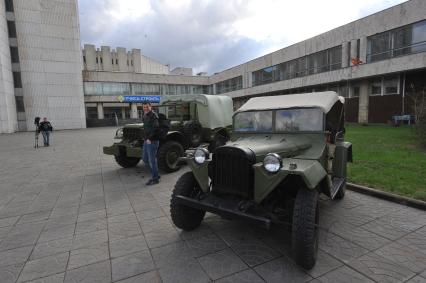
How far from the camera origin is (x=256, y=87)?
38250 millimetres

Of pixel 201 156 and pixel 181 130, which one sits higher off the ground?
pixel 181 130

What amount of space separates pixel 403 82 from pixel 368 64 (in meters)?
3.04

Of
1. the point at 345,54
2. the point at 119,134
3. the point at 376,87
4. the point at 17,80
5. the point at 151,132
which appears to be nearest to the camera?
the point at 151,132

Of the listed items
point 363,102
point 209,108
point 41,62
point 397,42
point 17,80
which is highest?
point 41,62

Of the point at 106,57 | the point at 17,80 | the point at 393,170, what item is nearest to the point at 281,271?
the point at 393,170

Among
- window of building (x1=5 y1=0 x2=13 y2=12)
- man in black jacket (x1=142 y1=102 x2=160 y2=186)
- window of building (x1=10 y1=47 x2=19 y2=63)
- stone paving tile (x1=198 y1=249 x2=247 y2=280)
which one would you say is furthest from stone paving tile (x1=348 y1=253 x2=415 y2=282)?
window of building (x1=5 y1=0 x2=13 y2=12)

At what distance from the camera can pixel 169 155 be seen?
7.54m

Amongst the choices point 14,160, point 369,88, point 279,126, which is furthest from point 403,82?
point 14,160

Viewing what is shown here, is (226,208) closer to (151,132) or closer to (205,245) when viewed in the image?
(205,245)

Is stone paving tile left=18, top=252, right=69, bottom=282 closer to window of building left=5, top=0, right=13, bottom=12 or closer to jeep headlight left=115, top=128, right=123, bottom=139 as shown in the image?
jeep headlight left=115, top=128, right=123, bottom=139

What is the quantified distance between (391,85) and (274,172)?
2465 centimetres

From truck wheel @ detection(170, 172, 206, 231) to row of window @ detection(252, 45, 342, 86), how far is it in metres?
26.6

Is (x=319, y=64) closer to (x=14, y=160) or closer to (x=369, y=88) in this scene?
(x=369, y=88)

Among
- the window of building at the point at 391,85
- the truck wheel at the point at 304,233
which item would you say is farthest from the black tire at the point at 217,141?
the window of building at the point at 391,85
